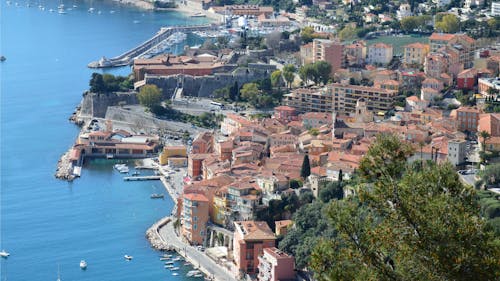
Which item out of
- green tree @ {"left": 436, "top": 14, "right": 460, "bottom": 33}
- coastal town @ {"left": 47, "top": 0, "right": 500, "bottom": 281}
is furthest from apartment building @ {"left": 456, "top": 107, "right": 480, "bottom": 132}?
green tree @ {"left": 436, "top": 14, "right": 460, "bottom": 33}

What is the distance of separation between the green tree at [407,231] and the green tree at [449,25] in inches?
818

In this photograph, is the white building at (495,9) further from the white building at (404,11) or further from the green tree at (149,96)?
the green tree at (149,96)

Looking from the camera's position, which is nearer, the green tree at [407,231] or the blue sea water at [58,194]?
the green tree at [407,231]

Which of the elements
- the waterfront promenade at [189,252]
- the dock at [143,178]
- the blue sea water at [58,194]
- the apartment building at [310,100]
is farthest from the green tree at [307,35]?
the waterfront promenade at [189,252]

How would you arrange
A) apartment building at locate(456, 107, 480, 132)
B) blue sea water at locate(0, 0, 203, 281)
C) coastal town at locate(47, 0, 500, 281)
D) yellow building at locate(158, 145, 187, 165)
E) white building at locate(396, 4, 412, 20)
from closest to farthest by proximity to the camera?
blue sea water at locate(0, 0, 203, 281), coastal town at locate(47, 0, 500, 281), apartment building at locate(456, 107, 480, 132), yellow building at locate(158, 145, 187, 165), white building at locate(396, 4, 412, 20)

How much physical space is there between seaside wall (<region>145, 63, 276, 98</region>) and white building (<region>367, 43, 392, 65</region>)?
7.15 ft

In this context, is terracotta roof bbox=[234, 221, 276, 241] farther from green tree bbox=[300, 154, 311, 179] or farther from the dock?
the dock

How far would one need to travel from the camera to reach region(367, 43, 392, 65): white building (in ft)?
81.3

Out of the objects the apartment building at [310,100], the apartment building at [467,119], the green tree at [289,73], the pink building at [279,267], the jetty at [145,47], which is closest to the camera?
the pink building at [279,267]

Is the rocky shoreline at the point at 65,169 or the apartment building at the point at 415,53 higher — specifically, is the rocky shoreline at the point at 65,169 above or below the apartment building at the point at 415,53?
below

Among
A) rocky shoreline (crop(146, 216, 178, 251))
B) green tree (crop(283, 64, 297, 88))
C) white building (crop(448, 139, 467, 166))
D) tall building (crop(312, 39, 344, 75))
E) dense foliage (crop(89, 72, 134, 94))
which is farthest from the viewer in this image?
dense foliage (crop(89, 72, 134, 94))

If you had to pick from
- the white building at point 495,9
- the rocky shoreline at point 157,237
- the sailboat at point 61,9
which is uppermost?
the white building at point 495,9

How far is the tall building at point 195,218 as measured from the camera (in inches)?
660

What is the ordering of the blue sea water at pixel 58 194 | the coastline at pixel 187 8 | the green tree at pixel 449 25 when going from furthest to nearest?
the coastline at pixel 187 8, the green tree at pixel 449 25, the blue sea water at pixel 58 194
